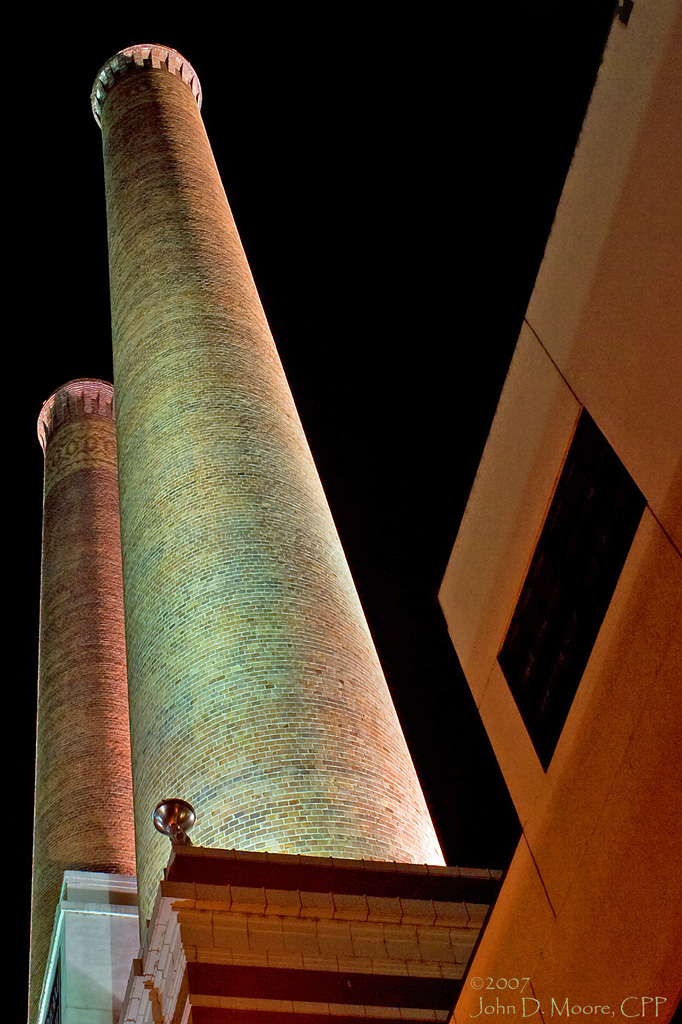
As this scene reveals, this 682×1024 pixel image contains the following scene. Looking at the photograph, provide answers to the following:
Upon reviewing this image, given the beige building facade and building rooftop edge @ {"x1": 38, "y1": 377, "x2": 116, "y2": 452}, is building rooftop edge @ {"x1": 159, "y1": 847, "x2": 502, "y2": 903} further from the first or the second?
building rooftop edge @ {"x1": 38, "y1": 377, "x2": 116, "y2": 452}


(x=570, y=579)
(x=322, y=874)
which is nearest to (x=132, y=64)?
(x=322, y=874)

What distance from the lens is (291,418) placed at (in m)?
14.3

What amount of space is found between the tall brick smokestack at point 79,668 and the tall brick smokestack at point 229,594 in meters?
5.75

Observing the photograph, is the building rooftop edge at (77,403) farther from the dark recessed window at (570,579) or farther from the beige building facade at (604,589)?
the dark recessed window at (570,579)

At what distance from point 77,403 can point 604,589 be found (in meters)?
19.6

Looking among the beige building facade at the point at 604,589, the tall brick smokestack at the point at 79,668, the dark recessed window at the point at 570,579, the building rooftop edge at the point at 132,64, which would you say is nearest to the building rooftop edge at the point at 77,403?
the tall brick smokestack at the point at 79,668

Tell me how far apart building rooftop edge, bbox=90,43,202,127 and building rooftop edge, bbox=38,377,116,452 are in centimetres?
574

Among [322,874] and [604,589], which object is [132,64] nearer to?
[322,874]

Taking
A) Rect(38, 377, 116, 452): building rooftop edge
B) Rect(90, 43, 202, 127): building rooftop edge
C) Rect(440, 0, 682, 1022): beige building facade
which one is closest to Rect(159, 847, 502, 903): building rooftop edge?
Rect(440, 0, 682, 1022): beige building facade

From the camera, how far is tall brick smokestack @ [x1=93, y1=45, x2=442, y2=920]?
9.98 meters

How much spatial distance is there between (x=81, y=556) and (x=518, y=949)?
53.2 ft

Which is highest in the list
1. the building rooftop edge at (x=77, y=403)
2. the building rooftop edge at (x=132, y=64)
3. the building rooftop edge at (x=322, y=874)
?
the building rooftop edge at (x=132, y=64)

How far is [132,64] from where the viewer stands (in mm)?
20234

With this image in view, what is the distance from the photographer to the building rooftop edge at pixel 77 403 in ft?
79.5
